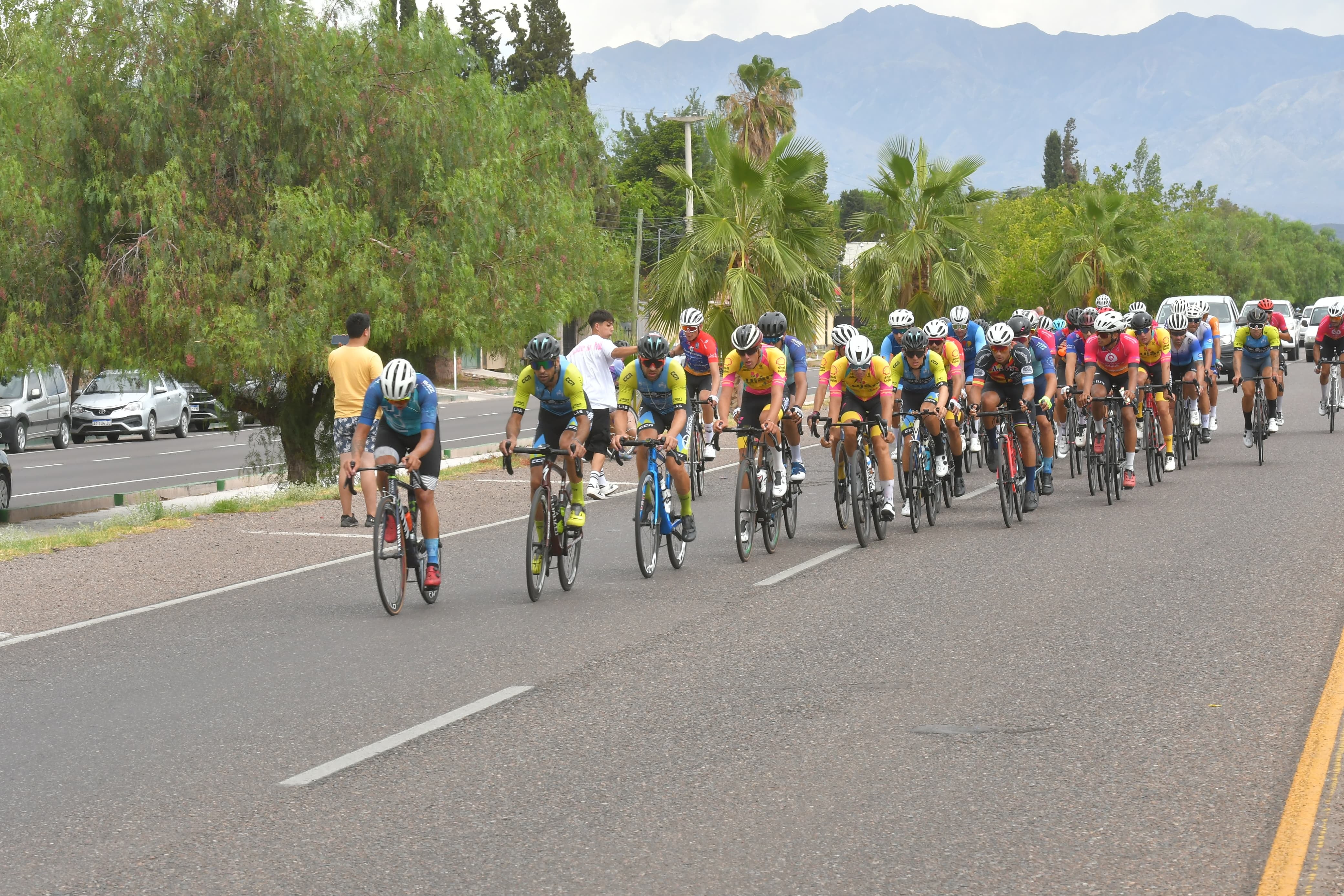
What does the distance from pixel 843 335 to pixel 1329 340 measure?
523 inches

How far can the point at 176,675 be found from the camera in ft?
27.9

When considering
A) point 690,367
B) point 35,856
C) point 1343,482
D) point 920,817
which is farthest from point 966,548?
point 35,856

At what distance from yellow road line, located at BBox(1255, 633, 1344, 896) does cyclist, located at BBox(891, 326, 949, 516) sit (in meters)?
6.71

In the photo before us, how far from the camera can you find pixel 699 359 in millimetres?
17203

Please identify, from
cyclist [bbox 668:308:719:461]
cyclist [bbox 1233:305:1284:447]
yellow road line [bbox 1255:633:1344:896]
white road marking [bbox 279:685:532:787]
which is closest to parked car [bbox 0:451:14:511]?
cyclist [bbox 668:308:719:461]

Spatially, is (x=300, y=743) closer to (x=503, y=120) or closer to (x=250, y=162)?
(x=250, y=162)

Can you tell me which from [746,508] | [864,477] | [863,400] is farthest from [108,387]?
[746,508]

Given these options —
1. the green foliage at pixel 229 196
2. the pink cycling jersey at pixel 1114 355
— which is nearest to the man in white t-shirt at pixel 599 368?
the pink cycling jersey at pixel 1114 355

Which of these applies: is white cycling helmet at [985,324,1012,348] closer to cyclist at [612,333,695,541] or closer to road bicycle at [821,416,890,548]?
road bicycle at [821,416,890,548]

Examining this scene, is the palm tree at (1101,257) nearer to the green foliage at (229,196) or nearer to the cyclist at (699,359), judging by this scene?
the green foliage at (229,196)

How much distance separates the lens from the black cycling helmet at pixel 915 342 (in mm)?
14039

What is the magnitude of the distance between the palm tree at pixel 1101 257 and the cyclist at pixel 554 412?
42117mm

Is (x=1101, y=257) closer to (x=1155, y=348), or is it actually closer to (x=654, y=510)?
(x=1155, y=348)

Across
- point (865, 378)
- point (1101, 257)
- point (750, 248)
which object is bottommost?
point (865, 378)
